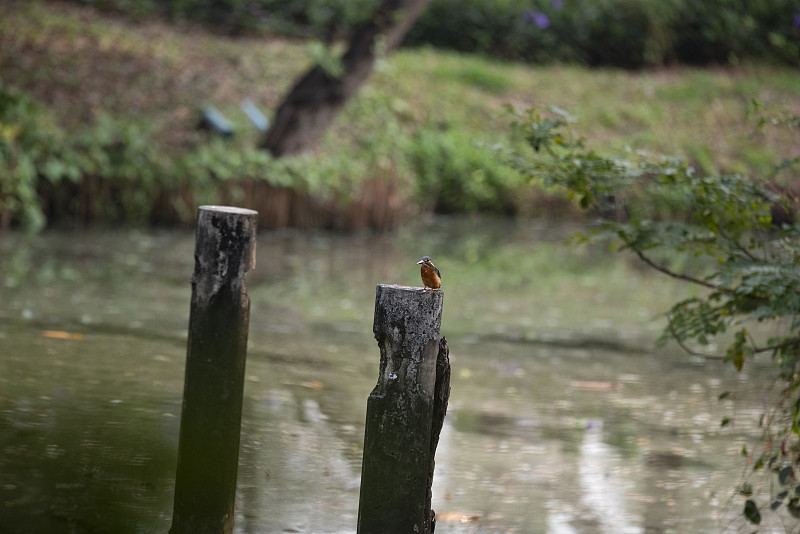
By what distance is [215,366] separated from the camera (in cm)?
361

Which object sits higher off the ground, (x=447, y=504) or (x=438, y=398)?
(x=438, y=398)

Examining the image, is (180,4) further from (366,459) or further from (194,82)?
(366,459)

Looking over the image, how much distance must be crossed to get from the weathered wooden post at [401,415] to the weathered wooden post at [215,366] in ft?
2.13

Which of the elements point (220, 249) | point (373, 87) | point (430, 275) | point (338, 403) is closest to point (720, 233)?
point (430, 275)

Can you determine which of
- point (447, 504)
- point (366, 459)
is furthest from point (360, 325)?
point (366, 459)

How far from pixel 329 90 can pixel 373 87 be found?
5006mm

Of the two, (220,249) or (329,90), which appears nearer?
(220,249)

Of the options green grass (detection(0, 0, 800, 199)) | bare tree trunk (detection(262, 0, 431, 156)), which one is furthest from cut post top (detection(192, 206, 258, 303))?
bare tree trunk (detection(262, 0, 431, 156))

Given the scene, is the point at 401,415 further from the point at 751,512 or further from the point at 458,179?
the point at 458,179

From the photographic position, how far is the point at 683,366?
7324mm

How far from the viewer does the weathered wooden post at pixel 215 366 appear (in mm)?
3578

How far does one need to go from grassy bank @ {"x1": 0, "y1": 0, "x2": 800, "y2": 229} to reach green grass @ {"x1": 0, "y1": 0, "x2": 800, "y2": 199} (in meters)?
0.04

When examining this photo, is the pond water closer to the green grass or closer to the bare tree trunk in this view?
the bare tree trunk

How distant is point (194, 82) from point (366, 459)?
14.9 meters
